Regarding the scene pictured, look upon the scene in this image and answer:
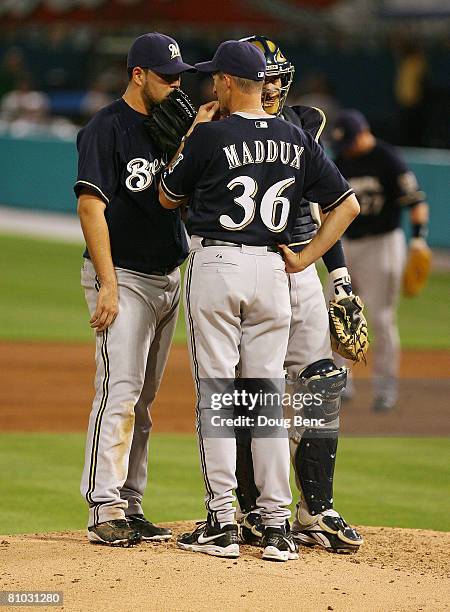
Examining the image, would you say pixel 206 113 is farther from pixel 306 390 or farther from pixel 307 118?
pixel 306 390

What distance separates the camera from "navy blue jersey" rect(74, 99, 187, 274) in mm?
6219

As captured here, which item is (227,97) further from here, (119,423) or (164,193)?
(119,423)

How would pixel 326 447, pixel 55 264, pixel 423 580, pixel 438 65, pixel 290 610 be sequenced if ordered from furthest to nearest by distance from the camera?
pixel 438 65, pixel 55 264, pixel 326 447, pixel 423 580, pixel 290 610

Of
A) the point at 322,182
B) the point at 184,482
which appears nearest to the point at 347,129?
the point at 184,482

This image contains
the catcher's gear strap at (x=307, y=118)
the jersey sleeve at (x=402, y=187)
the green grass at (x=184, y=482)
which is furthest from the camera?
the jersey sleeve at (x=402, y=187)

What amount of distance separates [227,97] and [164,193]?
52 cm

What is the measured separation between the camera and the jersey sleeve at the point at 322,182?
6.12 metres

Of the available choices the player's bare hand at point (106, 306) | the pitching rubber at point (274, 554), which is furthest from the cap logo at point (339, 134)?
the pitching rubber at point (274, 554)

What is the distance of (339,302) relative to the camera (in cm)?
643

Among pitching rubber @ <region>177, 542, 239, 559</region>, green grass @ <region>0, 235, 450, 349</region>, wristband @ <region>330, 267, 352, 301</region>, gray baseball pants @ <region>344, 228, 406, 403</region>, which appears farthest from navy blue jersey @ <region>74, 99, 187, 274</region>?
green grass @ <region>0, 235, 450, 349</region>

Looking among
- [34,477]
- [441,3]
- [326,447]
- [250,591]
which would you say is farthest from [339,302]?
[441,3]

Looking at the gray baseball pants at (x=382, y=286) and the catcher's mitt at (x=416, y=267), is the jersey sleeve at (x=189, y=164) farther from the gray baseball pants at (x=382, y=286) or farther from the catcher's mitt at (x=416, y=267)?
Result: the catcher's mitt at (x=416, y=267)

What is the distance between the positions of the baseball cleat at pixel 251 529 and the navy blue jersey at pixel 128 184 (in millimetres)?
1261

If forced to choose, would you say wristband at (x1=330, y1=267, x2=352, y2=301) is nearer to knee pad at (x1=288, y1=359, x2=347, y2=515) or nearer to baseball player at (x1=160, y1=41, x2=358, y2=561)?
knee pad at (x1=288, y1=359, x2=347, y2=515)
